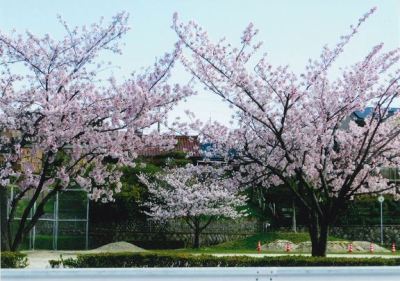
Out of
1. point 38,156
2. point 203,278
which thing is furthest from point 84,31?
point 203,278

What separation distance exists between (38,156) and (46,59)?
1.06 meters

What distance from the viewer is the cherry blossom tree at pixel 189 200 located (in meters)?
13.3

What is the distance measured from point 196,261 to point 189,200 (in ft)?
23.3

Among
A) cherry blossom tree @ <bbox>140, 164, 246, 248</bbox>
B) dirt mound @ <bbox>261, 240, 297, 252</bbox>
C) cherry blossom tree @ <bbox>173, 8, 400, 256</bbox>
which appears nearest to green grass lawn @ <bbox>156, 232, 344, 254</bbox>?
dirt mound @ <bbox>261, 240, 297, 252</bbox>

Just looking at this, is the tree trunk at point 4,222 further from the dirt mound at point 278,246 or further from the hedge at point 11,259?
the dirt mound at point 278,246

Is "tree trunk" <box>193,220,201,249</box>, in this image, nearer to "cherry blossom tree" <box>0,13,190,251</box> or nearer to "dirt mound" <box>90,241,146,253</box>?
"dirt mound" <box>90,241,146,253</box>

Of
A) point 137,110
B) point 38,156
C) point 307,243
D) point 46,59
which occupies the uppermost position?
point 46,59

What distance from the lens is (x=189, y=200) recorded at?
13406 mm

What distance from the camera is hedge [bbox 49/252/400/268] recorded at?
6.05m

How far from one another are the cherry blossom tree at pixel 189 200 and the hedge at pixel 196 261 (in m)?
6.33

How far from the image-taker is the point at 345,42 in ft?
22.4

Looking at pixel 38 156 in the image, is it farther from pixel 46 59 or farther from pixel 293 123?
pixel 293 123

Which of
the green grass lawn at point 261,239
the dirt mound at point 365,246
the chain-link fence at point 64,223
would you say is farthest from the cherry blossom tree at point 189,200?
the dirt mound at point 365,246

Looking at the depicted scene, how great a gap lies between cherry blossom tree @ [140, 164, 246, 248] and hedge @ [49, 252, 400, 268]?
633cm
